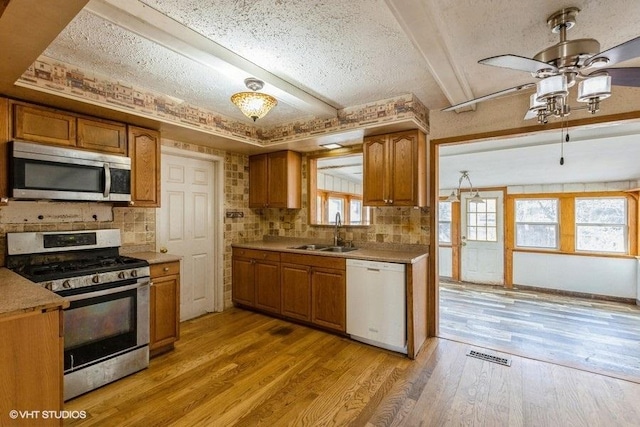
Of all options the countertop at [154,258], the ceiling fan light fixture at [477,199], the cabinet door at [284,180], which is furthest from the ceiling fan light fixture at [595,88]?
the ceiling fan light fixture at [477,199]

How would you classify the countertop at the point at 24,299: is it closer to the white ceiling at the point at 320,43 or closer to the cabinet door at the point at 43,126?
the cabinet door at the point at 43,126

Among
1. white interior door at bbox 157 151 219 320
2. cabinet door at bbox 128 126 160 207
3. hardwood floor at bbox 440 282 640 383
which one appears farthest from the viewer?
white interior door at bbox 157 151 219 320

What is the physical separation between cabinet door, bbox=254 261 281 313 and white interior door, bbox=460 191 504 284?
5.34m

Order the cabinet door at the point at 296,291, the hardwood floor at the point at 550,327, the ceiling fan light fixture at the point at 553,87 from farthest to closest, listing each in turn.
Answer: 1. the cabinet door at the point at 296,291
2. the hardwood floor at the point at 550,327
3. the ceiling fan light fixture at the point at 553,87

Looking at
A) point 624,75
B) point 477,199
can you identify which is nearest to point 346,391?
point 624,75

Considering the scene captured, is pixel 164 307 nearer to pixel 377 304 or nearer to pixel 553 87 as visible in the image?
pixel 377 304

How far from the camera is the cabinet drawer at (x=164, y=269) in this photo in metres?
2.70

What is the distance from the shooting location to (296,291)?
3514 mm

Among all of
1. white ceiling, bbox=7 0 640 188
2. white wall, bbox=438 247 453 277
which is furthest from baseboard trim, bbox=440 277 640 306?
white ceiling, bbox=7 0 640 188

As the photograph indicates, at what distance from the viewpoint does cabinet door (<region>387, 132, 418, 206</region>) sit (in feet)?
10.0

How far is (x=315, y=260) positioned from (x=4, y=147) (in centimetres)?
265

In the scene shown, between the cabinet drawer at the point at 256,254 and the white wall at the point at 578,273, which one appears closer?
the cabinet drawer at the point at 256,254

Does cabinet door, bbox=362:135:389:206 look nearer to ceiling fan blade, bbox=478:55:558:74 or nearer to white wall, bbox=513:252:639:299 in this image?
ceiling fan blade, bbox=478:55:558:74

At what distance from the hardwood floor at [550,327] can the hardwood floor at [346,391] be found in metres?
0.45
